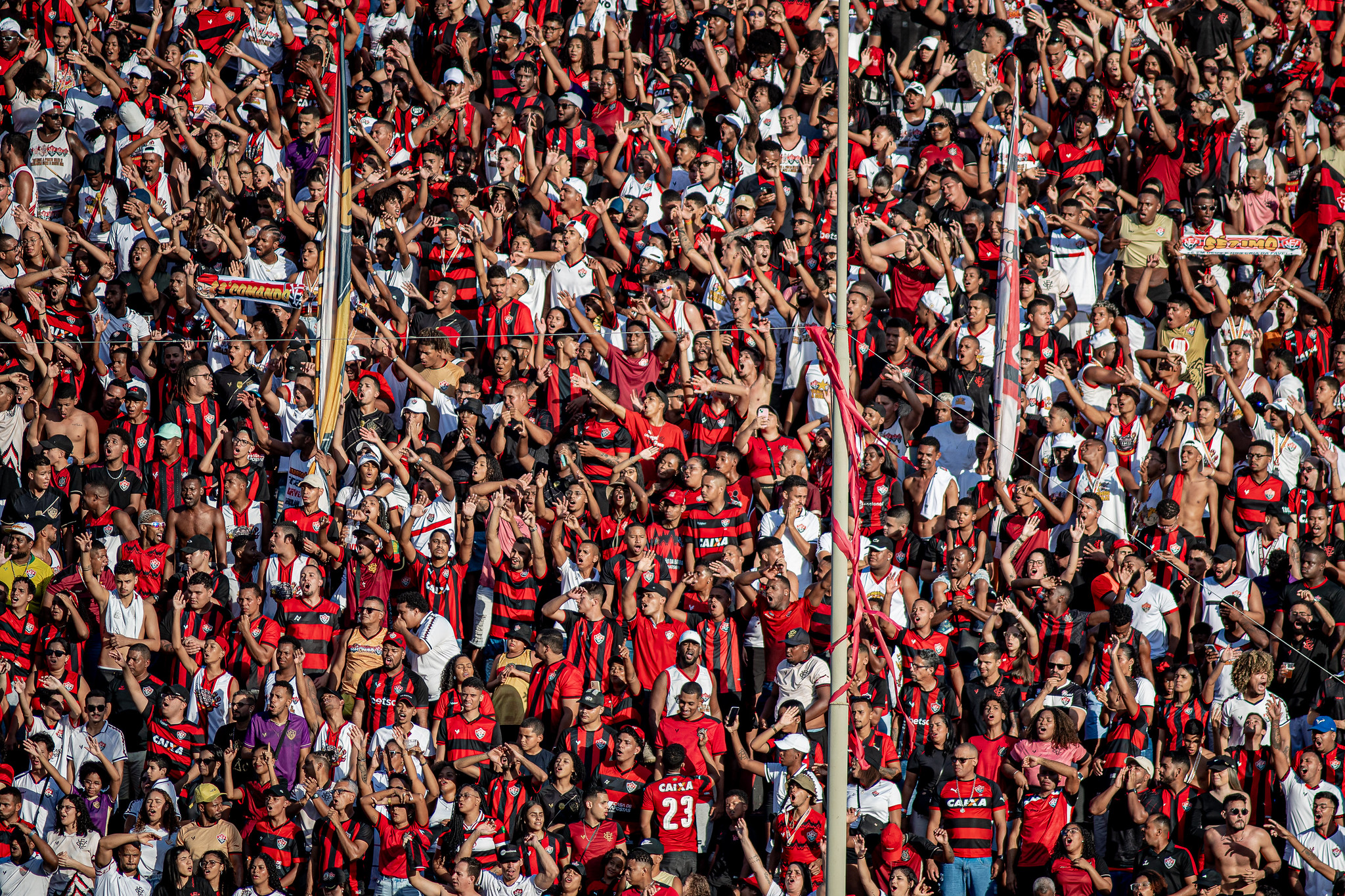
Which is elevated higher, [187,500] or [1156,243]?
[1156,243]

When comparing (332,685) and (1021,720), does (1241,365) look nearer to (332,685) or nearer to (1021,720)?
(1021,720)

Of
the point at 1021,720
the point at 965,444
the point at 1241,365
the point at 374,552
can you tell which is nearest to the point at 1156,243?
the point at 1241,365

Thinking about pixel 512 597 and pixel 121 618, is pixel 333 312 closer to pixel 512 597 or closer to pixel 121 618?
pixel 512 597

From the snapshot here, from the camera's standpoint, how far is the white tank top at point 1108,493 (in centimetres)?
1207

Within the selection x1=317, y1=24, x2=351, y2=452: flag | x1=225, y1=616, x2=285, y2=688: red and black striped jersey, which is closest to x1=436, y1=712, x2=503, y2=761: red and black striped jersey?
x1=225, y1=616, x2=285, y2=688: red and black striped jersey

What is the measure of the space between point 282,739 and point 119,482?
2443 millimetres

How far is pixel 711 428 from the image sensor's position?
1265 cm

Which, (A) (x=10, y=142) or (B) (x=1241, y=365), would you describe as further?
(A) (x=10, y=142)

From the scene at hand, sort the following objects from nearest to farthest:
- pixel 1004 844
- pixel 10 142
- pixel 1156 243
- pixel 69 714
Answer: pixel 1004 844
pixel 69 714
pixel 1156 243
pixel 10 142

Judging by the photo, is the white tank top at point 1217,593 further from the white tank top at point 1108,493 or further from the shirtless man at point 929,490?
the shirtless man at point 929,490

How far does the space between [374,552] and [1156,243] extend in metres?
6.02

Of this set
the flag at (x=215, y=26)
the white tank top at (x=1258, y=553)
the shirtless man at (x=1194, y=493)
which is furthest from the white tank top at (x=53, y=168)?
the white tank top at (x=1258, y=553)

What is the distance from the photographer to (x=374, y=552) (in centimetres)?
1215

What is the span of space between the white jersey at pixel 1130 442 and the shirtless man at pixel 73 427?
23.1 feet
